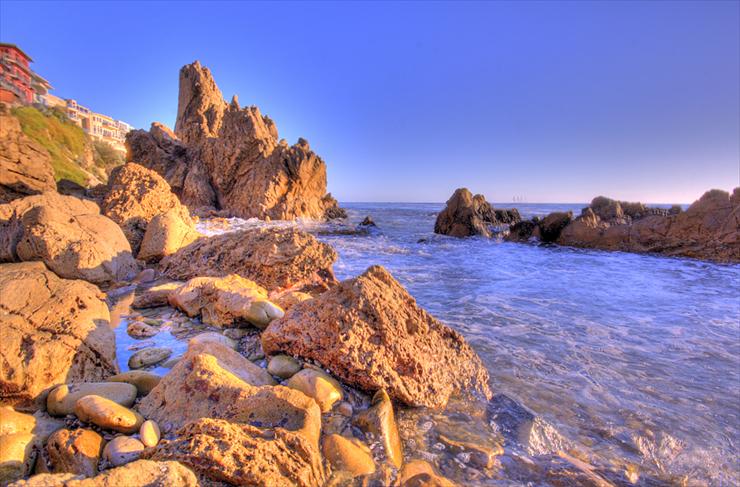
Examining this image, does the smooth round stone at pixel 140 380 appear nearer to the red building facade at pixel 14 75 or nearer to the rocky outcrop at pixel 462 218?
the rocky outcrop at pixel 462 218

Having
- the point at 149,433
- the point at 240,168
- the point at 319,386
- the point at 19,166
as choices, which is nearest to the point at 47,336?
the point at 149,433

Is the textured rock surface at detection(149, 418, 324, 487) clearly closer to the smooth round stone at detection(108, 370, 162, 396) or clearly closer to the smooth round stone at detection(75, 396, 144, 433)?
the smooth round stone at detection(75, 396, 144, 433)

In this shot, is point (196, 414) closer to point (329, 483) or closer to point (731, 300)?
point (329, 483)

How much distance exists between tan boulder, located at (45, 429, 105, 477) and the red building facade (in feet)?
162

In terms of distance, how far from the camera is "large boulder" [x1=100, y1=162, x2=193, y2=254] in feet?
22.9

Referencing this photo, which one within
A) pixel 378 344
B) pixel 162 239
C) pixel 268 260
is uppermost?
pixel 162 239

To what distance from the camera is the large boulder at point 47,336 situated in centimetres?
212

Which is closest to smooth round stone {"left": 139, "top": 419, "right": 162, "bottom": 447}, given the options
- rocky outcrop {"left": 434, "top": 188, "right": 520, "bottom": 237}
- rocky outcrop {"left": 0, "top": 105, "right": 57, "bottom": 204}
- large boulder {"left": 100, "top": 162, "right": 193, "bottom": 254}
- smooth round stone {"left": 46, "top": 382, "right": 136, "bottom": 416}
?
smooth round stone {"left": 46, "top": 382, "right": 136, "bottom": 416}

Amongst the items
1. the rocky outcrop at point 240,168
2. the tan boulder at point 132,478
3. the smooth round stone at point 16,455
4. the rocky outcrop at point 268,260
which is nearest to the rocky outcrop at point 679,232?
the rocky outcrop at point 268,260

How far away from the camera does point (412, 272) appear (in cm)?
928

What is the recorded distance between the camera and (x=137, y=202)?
7641 mm

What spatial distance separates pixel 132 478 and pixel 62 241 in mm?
4532

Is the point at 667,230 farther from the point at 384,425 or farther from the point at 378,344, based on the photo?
the point at 384,425

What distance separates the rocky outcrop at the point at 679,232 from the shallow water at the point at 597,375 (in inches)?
242
